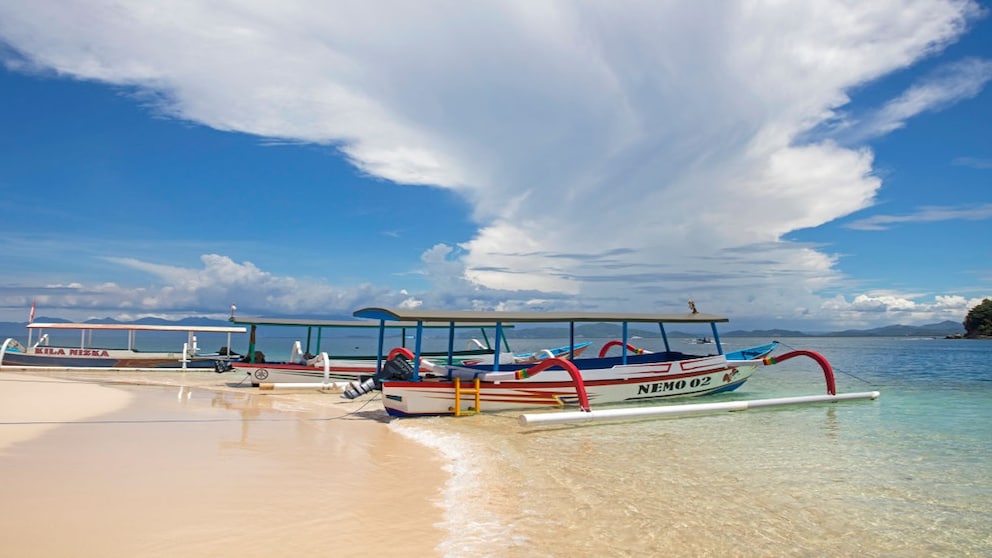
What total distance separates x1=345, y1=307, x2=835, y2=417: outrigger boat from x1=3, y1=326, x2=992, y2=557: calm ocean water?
0.60 m

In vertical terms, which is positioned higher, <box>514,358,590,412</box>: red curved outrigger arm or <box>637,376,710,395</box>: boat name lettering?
<box>514,358,590,412</box>: red curved outrigger arm

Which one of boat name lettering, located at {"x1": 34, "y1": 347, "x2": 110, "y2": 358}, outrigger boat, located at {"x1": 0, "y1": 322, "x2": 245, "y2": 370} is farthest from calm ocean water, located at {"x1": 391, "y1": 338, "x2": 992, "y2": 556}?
boat name lettering, located at {"x1": 34, "y1": 347, "x2": 110, "y2": 358}

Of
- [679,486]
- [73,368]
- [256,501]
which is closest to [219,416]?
[256,501]

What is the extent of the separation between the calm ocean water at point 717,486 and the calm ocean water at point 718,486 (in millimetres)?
27

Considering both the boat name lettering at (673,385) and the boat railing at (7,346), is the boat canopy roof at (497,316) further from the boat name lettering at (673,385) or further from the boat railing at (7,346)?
the boat railing at (7,346)

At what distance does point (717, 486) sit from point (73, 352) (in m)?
32.5

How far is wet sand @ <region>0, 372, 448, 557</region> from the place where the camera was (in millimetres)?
5297

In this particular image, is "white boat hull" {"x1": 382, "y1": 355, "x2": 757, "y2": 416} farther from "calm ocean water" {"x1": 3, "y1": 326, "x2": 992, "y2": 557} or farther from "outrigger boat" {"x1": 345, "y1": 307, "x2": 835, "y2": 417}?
"calm ocean water" {"x1": 3, "y1": 326, "x2": 992, "y2": 557}

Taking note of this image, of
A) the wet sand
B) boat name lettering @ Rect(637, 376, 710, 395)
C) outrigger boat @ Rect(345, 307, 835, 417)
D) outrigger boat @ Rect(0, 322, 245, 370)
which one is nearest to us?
the wet sand

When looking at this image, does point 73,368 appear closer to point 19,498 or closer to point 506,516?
point 19,498

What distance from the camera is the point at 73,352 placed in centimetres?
2861

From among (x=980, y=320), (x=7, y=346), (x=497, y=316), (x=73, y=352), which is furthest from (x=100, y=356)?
(x=980, y=320)

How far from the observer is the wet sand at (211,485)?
5.30 meters

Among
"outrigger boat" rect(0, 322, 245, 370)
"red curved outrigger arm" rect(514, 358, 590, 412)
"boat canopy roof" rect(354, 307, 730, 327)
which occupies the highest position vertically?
"boat canopy roof" rect(354, 307, 730, 327)
